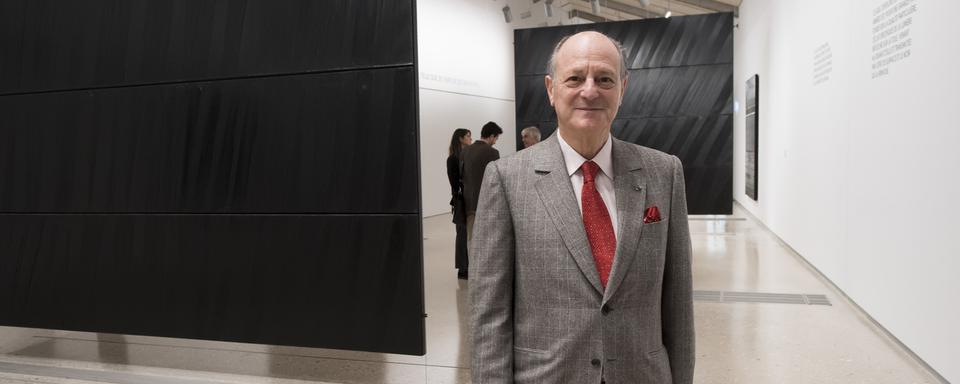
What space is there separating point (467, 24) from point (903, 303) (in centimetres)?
1193

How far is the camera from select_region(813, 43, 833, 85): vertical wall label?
19.8ft

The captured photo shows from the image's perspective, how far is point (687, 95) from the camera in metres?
8.99

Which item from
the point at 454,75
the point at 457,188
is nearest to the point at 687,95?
the point at 457,188

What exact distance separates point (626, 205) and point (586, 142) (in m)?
0.15

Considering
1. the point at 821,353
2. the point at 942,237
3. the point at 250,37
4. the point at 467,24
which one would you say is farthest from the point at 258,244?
the point at 467,24

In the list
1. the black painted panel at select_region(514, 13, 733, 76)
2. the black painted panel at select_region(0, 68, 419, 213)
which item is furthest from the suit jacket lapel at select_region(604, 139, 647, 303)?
the black painted panel at select_region(514, 13, 733, 76)

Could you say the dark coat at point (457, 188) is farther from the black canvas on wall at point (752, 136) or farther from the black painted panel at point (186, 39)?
the black canvas on wall at point (752, 136)

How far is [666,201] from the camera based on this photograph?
56.7 inches

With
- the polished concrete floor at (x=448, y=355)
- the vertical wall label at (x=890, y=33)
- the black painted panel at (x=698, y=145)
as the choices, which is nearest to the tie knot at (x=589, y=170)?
the polished concrete floor at (x=448, y=355)

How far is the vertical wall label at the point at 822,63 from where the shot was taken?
19.8 ft

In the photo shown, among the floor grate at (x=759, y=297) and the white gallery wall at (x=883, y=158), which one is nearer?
the white gallery wall at (x=883, y=158)

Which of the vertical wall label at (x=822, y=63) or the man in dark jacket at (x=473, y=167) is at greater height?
the vertical wall label at (x=822, y=63)

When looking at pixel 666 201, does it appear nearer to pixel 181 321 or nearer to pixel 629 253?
pixel 629 253

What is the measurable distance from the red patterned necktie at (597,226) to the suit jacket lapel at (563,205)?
24mm
